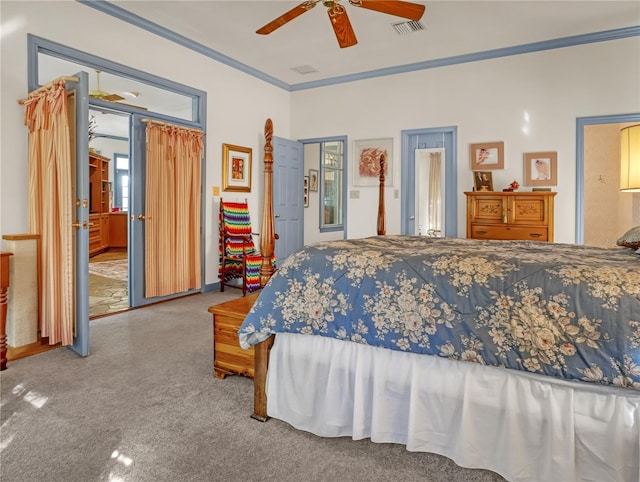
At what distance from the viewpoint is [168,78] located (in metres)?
4.45

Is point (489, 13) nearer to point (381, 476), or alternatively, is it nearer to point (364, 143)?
point (364, 143)

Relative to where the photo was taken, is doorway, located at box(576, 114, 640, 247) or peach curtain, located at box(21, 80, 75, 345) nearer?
peach curtain, located at box(21, 80, 75, 345)

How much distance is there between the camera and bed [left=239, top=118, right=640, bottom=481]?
1392mm

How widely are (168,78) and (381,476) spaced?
14.2ft

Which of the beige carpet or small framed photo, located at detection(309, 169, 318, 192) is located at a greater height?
small framed photo, located at detection(309, 169, 318, 192)

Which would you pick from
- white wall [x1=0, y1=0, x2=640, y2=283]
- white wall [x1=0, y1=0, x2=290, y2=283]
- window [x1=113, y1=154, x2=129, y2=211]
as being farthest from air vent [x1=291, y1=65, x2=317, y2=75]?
window [x1=113, y1=154, x2=129, y2=211]

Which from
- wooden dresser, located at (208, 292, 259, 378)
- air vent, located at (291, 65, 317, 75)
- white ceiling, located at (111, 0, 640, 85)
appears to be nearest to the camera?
wooden dresser, located at (208, 292, 259, 378)

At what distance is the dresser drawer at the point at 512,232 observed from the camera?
435 centimetres

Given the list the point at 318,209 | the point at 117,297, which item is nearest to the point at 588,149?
the point at 318,209

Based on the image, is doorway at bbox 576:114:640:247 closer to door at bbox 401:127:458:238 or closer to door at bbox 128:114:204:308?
door at bbox 401:127:458:238

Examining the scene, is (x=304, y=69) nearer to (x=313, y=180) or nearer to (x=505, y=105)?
(x=313, y=180)

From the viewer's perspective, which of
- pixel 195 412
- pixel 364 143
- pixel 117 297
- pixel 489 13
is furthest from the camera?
pixel 364 143

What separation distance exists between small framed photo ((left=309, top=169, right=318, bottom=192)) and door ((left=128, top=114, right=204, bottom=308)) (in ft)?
11.8

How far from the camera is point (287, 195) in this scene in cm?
618
